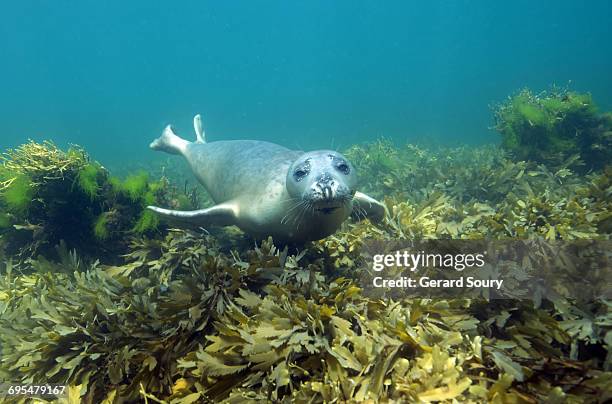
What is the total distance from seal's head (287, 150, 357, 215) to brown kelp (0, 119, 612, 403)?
0.57 meters

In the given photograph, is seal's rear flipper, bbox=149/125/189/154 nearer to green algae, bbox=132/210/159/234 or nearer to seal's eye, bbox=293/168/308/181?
green algae, bbox=132/210/159/234

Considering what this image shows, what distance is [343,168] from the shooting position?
3393mm

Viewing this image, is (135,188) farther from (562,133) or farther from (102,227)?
(562,133)

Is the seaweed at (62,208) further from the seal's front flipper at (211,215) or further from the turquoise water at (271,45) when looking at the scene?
the turquoise water at (271,45)

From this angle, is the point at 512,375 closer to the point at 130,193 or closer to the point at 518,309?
the point at 518,309

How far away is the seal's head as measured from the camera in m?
2.90

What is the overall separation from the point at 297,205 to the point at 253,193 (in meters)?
0.95

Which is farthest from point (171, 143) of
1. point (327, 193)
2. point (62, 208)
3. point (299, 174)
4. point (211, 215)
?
point (327, 193)

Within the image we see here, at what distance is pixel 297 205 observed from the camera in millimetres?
3338

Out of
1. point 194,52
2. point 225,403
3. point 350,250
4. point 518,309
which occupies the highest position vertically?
point 194,52

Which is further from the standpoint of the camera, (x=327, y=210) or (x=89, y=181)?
(x=89, y=181)

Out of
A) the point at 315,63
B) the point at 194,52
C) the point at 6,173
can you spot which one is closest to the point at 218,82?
the point at 194,52

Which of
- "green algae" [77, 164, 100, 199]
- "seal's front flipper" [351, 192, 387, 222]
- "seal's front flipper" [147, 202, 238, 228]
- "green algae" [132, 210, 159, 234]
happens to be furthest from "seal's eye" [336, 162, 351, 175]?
"green algae" [77, 164, 100, 199]

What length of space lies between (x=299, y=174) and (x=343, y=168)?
43cm
